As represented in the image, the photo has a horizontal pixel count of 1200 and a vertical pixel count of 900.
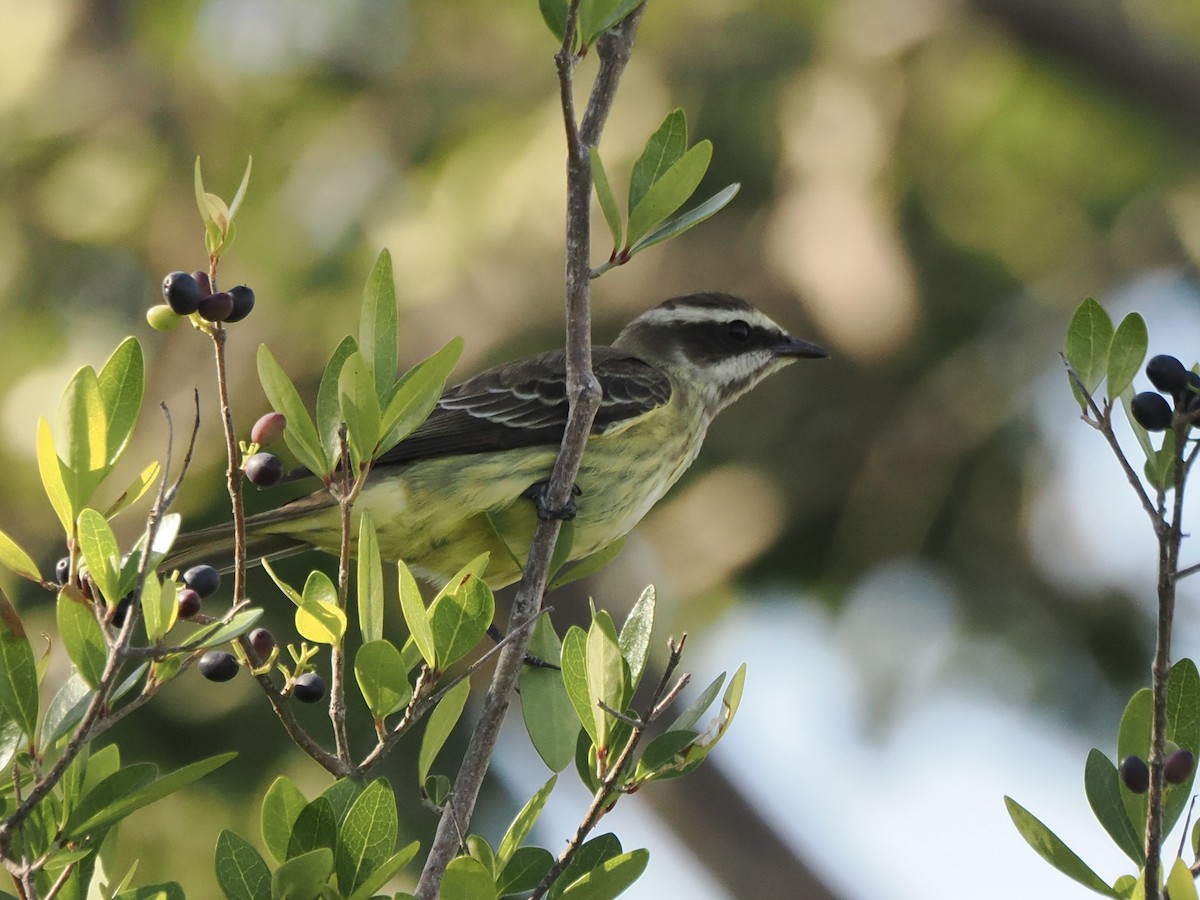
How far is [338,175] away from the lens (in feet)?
26.2

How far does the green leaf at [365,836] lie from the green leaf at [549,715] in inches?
20.5

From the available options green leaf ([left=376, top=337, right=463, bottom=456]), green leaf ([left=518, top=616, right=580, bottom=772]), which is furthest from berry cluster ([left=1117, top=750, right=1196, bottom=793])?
green leaf ([left=376, top=337, right=463, bottom=456])

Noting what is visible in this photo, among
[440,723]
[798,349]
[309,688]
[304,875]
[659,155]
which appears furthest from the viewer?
[798,349]

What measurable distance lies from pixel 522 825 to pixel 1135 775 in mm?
1085

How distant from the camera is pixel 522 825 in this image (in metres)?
2.61

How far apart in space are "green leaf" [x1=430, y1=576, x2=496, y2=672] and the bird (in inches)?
54.6

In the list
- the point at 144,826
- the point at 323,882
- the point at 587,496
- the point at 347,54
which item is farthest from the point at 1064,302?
the point at 323,882

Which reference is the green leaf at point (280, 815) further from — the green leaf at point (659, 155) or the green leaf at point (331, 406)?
the green leaf at point (659, 155)

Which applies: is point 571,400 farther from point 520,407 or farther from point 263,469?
point 520,407

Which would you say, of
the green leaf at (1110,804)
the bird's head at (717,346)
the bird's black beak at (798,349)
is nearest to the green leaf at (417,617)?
the green leaf at (1110,804)

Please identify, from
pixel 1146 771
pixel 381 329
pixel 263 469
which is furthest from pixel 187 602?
pixel 1146 771

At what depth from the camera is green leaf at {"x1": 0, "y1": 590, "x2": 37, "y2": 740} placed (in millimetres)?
2367

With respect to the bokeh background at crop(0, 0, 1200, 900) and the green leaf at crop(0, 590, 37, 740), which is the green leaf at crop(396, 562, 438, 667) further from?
the bokeh background at crop(0, 0, 1200, 900)

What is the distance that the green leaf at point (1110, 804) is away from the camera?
2566mm
